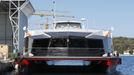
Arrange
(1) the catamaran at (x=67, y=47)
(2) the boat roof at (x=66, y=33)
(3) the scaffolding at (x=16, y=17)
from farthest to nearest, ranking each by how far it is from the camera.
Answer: (3) the scaffolding at (x=16, y=17), (2) the boat roof at (x=66, y=33), (1) the catamaran at (x=67, y=47)

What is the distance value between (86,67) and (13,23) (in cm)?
3719

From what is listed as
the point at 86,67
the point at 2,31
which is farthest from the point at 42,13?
the point at 86,67

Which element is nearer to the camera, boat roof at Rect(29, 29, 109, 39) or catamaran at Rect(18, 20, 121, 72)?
catamaran at Rect(18, 20, 121, 72)

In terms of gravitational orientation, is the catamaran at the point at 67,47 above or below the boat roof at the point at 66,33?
below

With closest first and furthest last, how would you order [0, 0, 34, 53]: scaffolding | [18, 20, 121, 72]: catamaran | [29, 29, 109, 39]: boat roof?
1. [18, 20, 121, 72]: catamaran
2. [29, 29, 109, 39]: boat roof
3. [0, 0, 34, 53]: scaffolding

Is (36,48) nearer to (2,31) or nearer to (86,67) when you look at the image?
(86,67)

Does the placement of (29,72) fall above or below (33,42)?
below

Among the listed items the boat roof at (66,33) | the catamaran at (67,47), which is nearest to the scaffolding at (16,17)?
the catamaran at (67,47)

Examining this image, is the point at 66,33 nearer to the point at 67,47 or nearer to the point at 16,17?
the point at 67,47

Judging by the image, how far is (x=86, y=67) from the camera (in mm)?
31062

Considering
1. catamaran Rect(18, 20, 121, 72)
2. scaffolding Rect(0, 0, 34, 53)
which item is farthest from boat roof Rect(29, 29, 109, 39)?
scaffolding Rect(0, 0, 34, 53)

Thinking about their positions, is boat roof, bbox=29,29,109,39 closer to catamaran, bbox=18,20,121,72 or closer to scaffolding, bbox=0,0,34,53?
catamaran, bbox=18,20,121,72

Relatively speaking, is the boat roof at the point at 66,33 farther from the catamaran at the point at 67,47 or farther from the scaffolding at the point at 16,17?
the scaffolding at the point at 16,17

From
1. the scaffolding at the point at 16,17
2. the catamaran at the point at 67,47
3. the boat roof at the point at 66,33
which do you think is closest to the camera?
the catamaran at the point at 67,47
